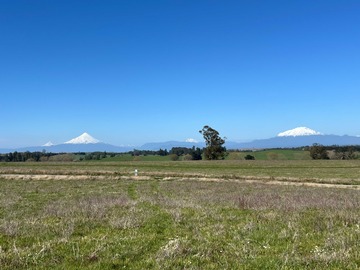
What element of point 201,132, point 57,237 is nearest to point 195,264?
point 57,237

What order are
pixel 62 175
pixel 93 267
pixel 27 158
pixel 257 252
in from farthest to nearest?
pixel 27 158, pixel 62 175, pixel 257 252, pixel 93 267

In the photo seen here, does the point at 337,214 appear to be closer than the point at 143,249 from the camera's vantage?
No

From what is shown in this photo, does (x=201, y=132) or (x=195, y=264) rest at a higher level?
(x=201, y=132)

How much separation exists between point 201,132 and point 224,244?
128336mm

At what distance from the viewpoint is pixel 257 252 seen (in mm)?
8797

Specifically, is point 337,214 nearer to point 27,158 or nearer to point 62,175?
point 62,175

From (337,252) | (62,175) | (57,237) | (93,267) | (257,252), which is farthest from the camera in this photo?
(62,175)

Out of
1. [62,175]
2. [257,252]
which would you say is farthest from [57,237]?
[62,175]

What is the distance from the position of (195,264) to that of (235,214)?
765 cm

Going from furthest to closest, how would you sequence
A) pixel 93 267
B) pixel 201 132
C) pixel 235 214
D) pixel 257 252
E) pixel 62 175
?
pixel 201 132, pixel 62 175, pixel 235 214, pixel 257 252, pixel 93 267

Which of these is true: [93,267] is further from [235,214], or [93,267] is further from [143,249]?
[235,214]

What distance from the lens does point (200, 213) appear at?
50.3ft

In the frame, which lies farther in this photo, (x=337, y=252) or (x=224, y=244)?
(x=224, y=244)

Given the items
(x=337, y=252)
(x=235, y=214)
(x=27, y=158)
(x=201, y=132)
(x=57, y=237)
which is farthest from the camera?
(x=27, y=158)
